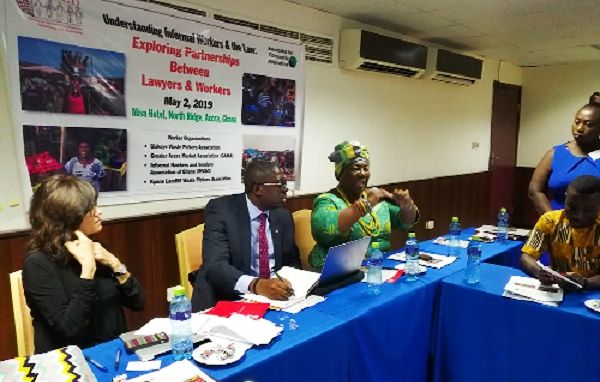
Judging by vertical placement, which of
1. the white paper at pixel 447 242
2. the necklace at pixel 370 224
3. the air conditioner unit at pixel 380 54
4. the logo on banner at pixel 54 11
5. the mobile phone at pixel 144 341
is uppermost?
the air conditioner unit at pixel 380 54

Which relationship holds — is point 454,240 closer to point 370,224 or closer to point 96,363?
point 370,224

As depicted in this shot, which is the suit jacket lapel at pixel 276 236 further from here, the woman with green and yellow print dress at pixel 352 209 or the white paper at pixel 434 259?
the white paper at pixel 434 259

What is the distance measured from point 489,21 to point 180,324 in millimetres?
3803

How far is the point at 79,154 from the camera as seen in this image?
8.24 ft

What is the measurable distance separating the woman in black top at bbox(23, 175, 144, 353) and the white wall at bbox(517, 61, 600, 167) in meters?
6.54

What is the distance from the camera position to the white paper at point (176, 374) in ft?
3.94

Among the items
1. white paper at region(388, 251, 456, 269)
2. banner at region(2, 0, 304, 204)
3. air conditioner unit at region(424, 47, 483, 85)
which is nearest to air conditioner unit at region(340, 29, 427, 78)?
air conditioner unit at region(424, 47, 483, 85)

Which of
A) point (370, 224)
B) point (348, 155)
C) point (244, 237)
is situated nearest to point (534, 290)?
point (370, 224)

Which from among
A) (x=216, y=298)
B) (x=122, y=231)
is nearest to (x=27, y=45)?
(x=122, y=231)

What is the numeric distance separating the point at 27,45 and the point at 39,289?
1.41m

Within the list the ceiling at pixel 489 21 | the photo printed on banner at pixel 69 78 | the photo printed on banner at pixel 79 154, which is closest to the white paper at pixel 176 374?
the photo printed on banner at pixel 79 154

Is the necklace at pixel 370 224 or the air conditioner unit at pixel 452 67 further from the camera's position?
the air conditioner unit at pixel 452 67

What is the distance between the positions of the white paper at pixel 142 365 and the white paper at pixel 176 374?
42 millimetres

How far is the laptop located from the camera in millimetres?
1843
